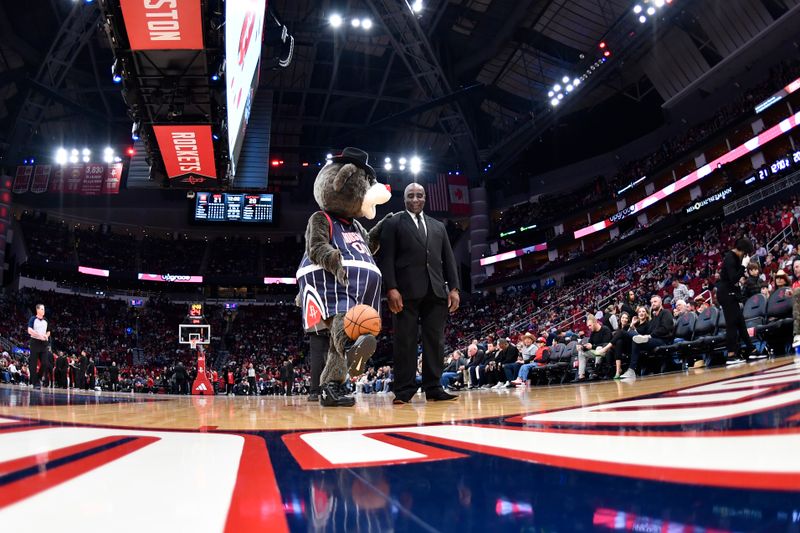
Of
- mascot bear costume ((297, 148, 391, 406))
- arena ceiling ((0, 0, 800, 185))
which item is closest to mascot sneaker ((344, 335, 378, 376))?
mascot bear costume ((297, 148, 391, 406))

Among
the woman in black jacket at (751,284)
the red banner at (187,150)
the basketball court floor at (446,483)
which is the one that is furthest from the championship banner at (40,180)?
the basketball court floor at (446,483)

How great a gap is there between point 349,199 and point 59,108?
2297cm

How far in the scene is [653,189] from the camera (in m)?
20.9

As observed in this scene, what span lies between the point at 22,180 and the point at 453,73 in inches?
714

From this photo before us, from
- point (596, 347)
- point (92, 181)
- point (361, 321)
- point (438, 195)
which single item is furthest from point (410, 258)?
point (92, 181)

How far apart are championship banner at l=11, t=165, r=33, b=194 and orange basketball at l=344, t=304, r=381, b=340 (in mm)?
24062

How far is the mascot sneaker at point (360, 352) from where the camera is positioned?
2.71m

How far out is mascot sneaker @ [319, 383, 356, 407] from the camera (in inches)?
114

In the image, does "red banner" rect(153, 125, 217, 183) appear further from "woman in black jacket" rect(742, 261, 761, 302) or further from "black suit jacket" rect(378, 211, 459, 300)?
"woman in black jacket" rect(742, 261, 761, 302)

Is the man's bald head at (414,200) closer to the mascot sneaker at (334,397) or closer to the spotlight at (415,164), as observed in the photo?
the mascot sneaker at (334,397)

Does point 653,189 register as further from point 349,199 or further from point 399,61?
point 349,199

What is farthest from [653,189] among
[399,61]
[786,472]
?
[786,472]

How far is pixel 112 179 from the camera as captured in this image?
22.0 meters

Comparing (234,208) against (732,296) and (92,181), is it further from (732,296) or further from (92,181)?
(732,296)
